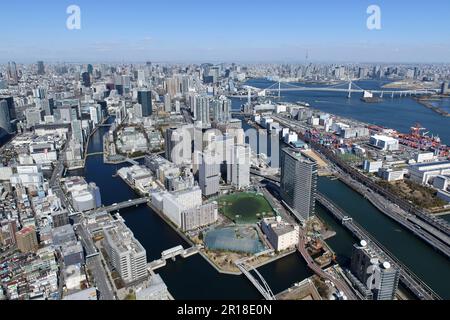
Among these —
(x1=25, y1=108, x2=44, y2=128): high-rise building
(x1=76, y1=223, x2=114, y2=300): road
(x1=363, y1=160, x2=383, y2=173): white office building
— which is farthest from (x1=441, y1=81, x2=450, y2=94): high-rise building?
(x1=25, y1=108, x2=44, y2=128): high-rise building

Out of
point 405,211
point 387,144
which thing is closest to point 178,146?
point 405,211

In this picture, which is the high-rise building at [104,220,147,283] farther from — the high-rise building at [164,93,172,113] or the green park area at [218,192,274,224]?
the high-rise building at [164,93,172,113]

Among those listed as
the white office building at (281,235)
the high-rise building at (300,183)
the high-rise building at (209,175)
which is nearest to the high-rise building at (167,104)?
the high-rise building at (209,175)

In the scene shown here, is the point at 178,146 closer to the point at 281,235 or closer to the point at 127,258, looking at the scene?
the point at 281,235

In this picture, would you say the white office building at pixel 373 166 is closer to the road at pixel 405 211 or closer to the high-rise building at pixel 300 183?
the road at pixel 405 211
